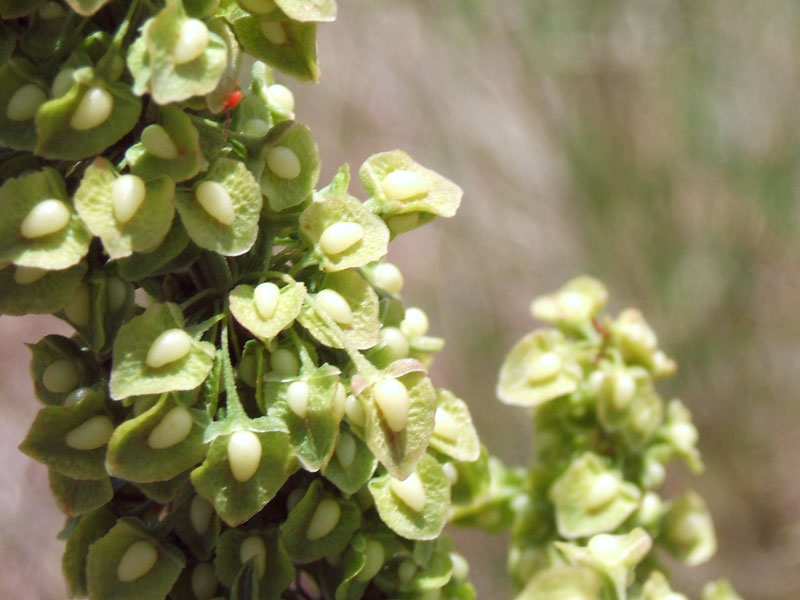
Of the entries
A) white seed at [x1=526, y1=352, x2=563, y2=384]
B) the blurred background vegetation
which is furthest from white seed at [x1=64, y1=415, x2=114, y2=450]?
the blurred background vegetation

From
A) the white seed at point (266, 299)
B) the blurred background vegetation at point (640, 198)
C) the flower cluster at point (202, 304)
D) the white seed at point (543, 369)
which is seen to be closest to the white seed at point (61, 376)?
the flower cluster at point (202, 304)

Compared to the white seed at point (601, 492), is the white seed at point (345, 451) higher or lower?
higher

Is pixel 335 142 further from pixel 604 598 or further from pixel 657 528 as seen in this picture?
pixel 604 598

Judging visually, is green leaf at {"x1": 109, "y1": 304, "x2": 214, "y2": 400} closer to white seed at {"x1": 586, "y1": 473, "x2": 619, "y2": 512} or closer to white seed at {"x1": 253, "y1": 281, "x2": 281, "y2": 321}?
white seed at {"x1": 253, "y1": 281, "x2": 281, "y2": 321}

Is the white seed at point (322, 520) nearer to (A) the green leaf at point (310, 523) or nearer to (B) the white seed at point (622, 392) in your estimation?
(A) the green leaf at point (310, 523)

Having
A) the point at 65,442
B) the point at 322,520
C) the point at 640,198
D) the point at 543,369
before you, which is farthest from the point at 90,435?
the point at 640,198
